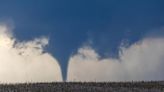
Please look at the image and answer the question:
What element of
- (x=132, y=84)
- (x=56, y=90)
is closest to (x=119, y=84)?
(x=132, y=84)

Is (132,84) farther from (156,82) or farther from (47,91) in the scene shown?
(47,91)

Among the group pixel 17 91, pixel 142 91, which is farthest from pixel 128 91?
pixel 17 91

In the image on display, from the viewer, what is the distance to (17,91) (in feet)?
116

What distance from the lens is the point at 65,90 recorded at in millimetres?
36719

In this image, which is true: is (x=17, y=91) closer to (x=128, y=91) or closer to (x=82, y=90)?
(x=82, y=90)

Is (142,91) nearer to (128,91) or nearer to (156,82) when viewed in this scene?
(128,91)

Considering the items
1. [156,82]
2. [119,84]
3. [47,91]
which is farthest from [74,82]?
[47,91]

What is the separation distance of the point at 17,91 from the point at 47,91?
225 centimetres

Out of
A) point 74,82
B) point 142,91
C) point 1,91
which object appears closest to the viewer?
Answer: point 1,91

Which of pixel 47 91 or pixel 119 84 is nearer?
pixel 47 91

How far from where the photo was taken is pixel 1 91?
34906mm

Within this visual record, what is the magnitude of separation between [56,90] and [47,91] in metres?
1.13

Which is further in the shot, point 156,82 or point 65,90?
point 156,82

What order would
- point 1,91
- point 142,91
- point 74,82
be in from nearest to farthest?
1. point 1,91
2. point 142,91
3. point 74,82
